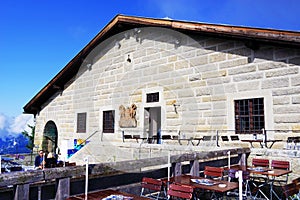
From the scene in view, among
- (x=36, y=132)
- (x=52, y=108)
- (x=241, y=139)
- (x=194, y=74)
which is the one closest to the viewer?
(x=241, y=139)

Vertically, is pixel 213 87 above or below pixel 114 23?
below

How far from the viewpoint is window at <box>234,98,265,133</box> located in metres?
7.85

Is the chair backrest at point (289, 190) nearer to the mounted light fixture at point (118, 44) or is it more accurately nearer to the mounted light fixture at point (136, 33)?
the mounted light fixture at point (136, 33)

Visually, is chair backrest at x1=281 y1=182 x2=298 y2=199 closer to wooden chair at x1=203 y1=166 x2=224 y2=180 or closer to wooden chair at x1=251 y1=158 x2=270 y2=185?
wooden chair at x1=203 y1=166 x2=224 y2=180

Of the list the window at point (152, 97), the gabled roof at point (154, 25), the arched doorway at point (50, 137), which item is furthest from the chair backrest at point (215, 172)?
the arched doorway at point (50, 137)

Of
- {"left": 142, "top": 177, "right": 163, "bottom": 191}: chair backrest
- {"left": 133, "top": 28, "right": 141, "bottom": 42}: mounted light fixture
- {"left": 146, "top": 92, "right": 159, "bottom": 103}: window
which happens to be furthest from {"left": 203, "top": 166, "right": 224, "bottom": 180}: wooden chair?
{"left": 133, "top": 28, "right": 141, "bottom": 42}: mounted light fixture

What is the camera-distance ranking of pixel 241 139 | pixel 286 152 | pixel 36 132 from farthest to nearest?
pixel 36 132 → pixel 241 139 → pixel 286 152

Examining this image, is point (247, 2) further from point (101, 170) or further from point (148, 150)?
point (101, 170)

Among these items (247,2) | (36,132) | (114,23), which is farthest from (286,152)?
(36,132)

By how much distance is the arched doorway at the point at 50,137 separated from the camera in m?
16.6

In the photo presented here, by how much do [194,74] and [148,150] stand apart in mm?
2946

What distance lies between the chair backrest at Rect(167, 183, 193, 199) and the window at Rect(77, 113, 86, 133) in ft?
34.1

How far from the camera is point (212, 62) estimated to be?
9023 mm

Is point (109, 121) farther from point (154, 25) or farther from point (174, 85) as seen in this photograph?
point (154, 25)
